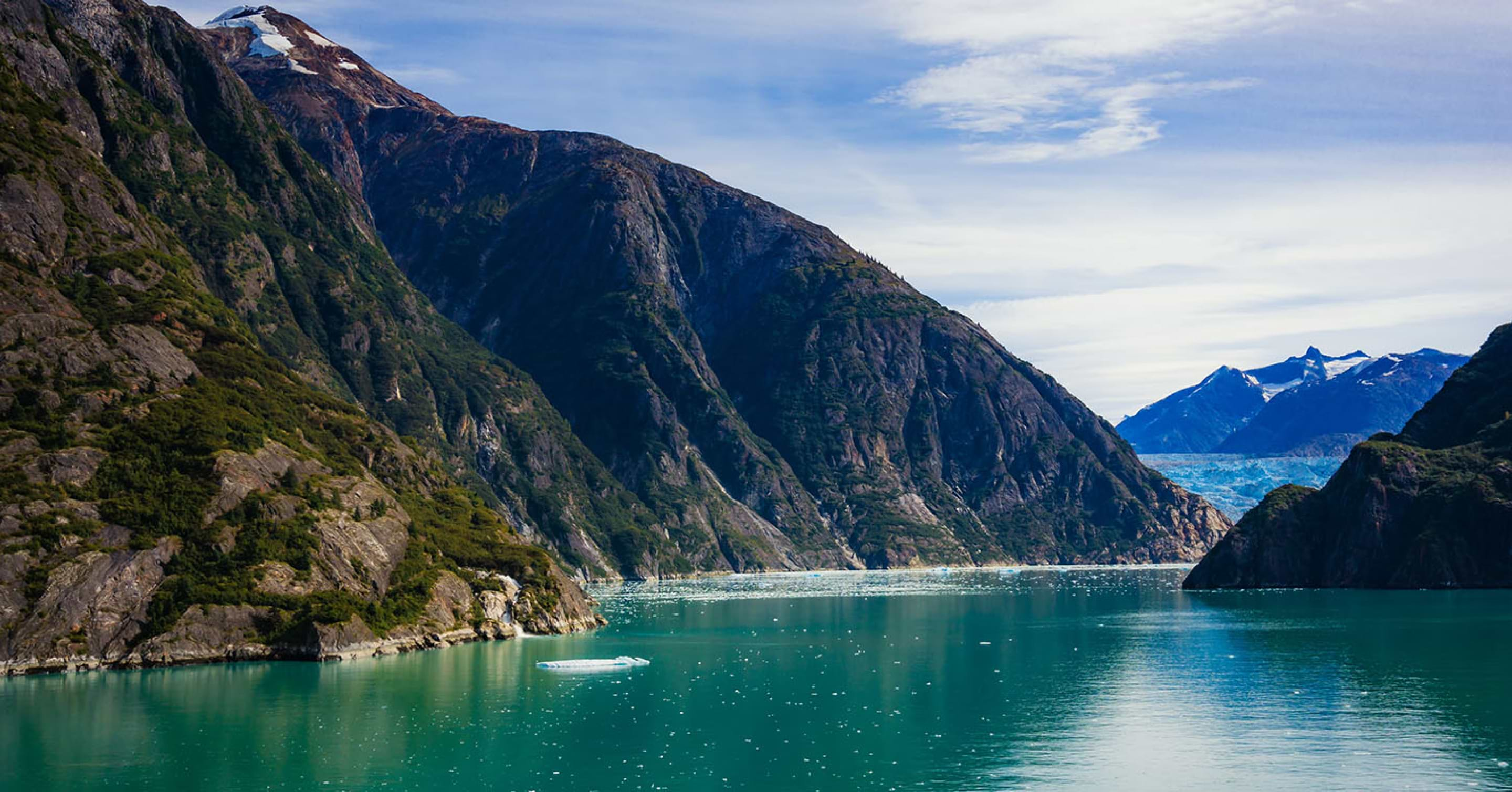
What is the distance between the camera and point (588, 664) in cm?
12662

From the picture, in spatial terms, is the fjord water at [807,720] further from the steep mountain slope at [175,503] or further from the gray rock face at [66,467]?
the gray rock face at [66,467]

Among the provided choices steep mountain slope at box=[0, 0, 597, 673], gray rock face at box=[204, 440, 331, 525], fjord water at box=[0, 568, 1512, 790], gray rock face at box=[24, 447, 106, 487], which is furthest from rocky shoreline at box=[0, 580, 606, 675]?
gray rock face at box=[24, 447, 106, 487]

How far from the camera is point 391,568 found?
495 ft

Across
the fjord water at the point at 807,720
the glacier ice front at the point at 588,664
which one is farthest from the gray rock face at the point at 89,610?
the glacier ice front at the point at 588,664

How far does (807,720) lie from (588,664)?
38272 millimetres

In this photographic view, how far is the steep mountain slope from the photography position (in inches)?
4761

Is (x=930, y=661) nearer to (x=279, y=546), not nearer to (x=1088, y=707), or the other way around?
(x=1088, y=707)

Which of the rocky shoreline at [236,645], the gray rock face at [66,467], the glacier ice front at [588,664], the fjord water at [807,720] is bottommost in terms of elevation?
the fjord water at [807,720]

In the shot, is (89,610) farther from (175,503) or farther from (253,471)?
(253,471)

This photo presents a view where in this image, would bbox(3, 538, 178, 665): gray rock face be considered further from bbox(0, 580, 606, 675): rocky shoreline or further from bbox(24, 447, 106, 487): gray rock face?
bbox(24, 447, 106, 487): gray rock face

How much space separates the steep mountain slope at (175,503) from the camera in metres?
121

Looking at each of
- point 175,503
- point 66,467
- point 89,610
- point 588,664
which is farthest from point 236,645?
point 588,664

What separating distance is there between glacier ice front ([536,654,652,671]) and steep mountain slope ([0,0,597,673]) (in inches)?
855

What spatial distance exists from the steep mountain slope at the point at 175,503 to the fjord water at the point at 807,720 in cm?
643
